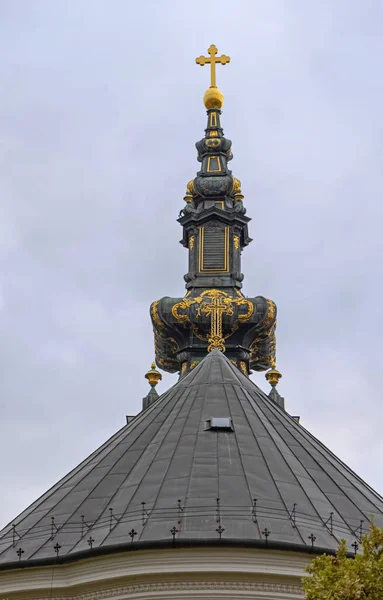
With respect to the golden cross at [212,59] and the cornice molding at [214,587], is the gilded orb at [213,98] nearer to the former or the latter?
the golden cross at [212,59]

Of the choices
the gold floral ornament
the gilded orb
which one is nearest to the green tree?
the gold floral ornament

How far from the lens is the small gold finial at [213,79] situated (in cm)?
7269

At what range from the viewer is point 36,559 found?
41719mm

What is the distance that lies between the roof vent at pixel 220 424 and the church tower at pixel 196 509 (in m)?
0.04

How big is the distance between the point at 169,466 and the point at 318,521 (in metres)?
4.86

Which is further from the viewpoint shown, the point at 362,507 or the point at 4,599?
→ the point at 362,507

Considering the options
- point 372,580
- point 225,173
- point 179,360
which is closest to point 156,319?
point 179,360

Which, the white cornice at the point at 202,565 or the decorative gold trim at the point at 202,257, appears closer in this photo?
the white cornice at the point at 202,565

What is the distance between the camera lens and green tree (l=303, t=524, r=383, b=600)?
29000 mm

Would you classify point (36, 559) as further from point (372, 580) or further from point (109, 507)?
point (372, 580)

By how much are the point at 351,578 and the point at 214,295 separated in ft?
120

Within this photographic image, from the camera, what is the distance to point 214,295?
65.2 meters

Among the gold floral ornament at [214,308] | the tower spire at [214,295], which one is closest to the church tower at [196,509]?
the gold floral ornament at [214,308]

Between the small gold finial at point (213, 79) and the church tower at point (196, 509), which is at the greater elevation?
the small gold finial at point (213, 79)
